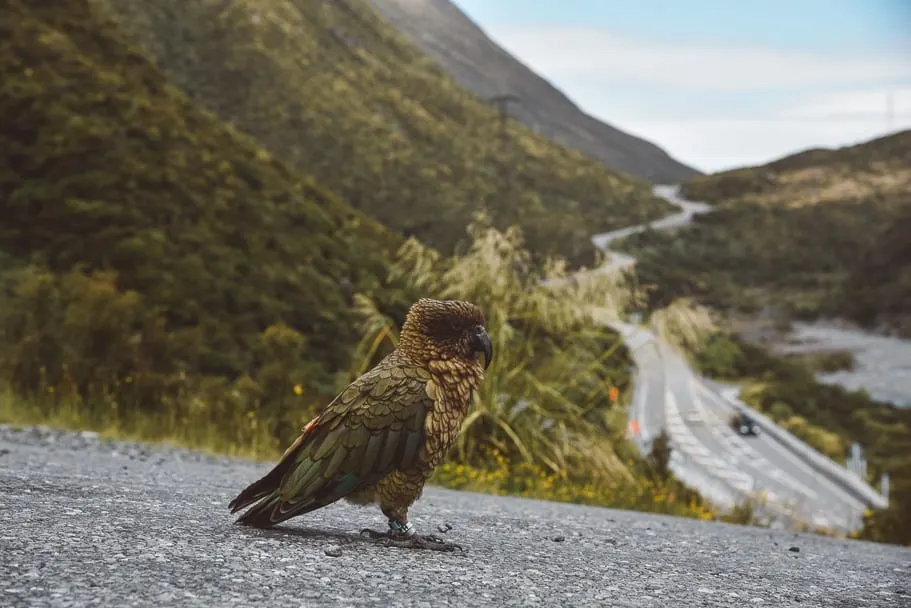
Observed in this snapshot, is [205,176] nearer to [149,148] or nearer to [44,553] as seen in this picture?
[149,148]

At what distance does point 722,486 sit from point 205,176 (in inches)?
805

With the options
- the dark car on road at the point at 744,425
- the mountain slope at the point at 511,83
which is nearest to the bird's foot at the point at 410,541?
the dark car on road at the point at 744,425

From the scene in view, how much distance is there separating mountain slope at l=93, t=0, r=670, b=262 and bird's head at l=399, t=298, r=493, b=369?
716 inches

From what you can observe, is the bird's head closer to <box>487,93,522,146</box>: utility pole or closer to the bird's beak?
the bird's beak

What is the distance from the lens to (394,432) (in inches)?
157

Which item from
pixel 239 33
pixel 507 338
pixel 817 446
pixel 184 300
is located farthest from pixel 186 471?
pixel 817 446

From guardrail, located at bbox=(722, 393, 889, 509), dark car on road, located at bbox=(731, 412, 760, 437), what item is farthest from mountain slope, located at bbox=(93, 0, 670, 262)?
guardrail, located at bbox=(722, 393, 889, 509)

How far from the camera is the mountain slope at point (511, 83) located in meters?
48.8

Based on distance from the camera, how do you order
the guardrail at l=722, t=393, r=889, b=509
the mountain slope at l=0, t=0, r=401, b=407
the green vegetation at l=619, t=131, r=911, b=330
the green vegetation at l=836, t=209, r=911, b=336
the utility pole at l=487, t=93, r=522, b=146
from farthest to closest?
the utility pole at l=487, t=93, r=522, b=146, the green vegetation at l=836, t=209, r=911, b=336, the green vegetation at l=619, t=131, r=911, b=330, the guardrail at l=722, t=393, r=889, b=509, the mountain slope at l=0, t=0, r=401, b=407

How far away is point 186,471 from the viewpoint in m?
7.41

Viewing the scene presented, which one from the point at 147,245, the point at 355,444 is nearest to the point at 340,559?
the point at 355,444

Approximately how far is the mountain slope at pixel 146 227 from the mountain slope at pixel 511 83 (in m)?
27.6

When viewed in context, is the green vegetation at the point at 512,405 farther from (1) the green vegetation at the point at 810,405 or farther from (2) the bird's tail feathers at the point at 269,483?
(1) the green vegetation at the point at 810,405

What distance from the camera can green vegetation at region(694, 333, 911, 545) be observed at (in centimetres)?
3472
